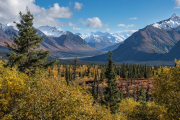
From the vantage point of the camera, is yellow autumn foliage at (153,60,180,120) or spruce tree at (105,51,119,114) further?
spruce tree at (105,51,119,114)

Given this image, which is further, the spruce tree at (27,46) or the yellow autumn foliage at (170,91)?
the spruce tree at (27,46)

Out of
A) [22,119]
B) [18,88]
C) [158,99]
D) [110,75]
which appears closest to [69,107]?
[22,119]

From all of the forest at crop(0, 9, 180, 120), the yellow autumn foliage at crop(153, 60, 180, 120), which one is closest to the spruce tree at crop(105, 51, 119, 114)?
the forest at crop(0, 9, 180, 120)

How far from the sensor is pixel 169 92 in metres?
17.4

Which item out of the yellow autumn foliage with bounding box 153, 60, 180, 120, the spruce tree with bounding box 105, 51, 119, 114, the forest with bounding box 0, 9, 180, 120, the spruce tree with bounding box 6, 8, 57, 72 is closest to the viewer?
the forest with bounding box 0, 9, 180, 120

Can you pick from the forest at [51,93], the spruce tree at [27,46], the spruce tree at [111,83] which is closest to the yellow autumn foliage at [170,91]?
the forest at [51,93]

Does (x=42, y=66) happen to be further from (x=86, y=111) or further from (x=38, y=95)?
(x=86, y=111)

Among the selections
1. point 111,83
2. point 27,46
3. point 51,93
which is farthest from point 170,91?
point 111,83

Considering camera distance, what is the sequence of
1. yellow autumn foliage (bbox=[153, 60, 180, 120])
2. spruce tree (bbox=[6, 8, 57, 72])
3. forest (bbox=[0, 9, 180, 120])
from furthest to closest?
spruce tree (bbox=[6, 8, 57, 72]) < yellow autumn foliage (bbox=[153, 60, 180, 120]) < forest (bbox=[0, 9, 180, 120])

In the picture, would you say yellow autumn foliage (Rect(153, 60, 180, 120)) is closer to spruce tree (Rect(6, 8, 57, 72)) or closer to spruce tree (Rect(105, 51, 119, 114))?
spruce tree (Rect(6, 8, 57, 72))

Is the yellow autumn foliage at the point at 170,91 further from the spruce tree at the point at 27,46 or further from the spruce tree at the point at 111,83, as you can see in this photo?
the spruce tree at the point at 111,83

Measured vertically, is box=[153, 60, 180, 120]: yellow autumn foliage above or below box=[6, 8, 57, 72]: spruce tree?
below

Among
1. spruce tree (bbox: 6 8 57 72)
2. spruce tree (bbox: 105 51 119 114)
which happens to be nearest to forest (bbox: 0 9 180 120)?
spruce tree (bbox: 6 8 57 72)

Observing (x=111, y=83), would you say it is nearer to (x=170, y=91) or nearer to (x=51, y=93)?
(x=170, y=91)
